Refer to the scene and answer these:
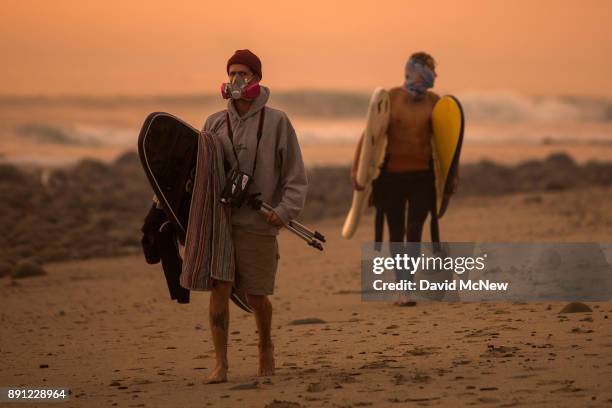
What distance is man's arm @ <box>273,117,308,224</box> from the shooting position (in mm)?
6695

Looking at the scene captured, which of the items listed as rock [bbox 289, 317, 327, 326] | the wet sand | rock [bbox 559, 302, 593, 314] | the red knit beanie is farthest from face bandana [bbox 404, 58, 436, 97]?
the red knit beanie

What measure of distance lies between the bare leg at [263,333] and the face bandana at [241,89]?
1.06 metres

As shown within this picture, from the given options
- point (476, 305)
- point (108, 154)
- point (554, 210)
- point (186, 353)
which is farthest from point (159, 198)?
point (108, 154)

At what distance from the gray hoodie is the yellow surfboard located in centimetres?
294

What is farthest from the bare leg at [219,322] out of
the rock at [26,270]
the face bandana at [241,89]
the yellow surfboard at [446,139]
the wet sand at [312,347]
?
the rock at [26,270]

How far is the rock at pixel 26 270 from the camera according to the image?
41.4 ft

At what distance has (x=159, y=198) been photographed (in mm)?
6738

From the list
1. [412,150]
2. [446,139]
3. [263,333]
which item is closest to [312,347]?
[263,333]

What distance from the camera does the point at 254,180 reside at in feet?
22.0

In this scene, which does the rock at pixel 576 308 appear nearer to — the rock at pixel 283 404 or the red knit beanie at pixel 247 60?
the red knit beanie at pixel 247 60

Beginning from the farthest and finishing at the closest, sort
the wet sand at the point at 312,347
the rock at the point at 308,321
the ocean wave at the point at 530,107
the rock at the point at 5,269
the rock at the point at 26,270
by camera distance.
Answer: the ocean wave at the point at 530,107 < the rock at the point at 5,269 < the rock at the point at 26,270 < the rock at the point at 308,321 < the wet sand at the point at 312,347

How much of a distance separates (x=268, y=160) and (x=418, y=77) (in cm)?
300

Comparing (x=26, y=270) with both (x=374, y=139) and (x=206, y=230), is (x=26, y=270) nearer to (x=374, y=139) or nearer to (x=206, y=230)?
(x=374, y=139)

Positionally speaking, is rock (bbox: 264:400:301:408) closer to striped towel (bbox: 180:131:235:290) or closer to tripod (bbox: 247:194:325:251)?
striped towel (bbox: 180:131:235:290)
